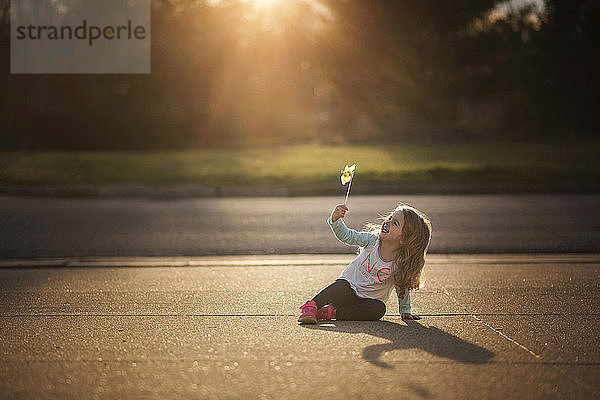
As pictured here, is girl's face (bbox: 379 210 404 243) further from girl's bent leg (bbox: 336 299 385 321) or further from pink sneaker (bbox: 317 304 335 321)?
pink sneaker (bbox: 317 304 335 321)

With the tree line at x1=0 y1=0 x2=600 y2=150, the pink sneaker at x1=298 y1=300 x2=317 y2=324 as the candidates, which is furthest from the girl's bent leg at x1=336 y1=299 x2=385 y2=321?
the tree line at x1=0 y1=0 x2=600 y2=150

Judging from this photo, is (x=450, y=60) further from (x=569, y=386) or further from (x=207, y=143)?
(x=569, y=386)

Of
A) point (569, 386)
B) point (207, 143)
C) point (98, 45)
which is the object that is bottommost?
point (569, 386)

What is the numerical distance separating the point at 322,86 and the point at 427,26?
927 centimetres

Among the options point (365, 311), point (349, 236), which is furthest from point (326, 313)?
point (349, 236)

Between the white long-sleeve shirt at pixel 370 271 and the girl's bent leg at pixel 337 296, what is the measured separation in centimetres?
5

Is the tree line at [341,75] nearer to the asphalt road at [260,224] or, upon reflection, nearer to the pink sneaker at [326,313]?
the asphalt road at [260,224]

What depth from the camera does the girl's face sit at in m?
5.72

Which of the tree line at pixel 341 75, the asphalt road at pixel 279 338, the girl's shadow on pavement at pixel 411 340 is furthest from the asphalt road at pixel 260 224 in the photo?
the tree line at pixel 341 75

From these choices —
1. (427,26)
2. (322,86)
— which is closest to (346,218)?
A: (427,26)

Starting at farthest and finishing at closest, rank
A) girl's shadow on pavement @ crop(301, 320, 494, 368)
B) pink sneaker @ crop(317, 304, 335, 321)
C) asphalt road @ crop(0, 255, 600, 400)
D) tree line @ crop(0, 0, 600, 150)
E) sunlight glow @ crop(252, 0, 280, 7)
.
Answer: sunlight glow @ crop(252, 0, 280, 7) < tree line @ crop(0, 0, 600, 150) < pink sneaker @ crop(317, 304, 335, 321) < girl's shadow on pavement @ crop(301, 320, 494, 368) < asphalt road @ crop(0, 255, 600, 400)

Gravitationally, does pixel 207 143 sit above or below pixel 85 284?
above

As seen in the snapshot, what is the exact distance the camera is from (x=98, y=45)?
2759 cm

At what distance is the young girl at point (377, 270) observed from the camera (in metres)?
5.73
